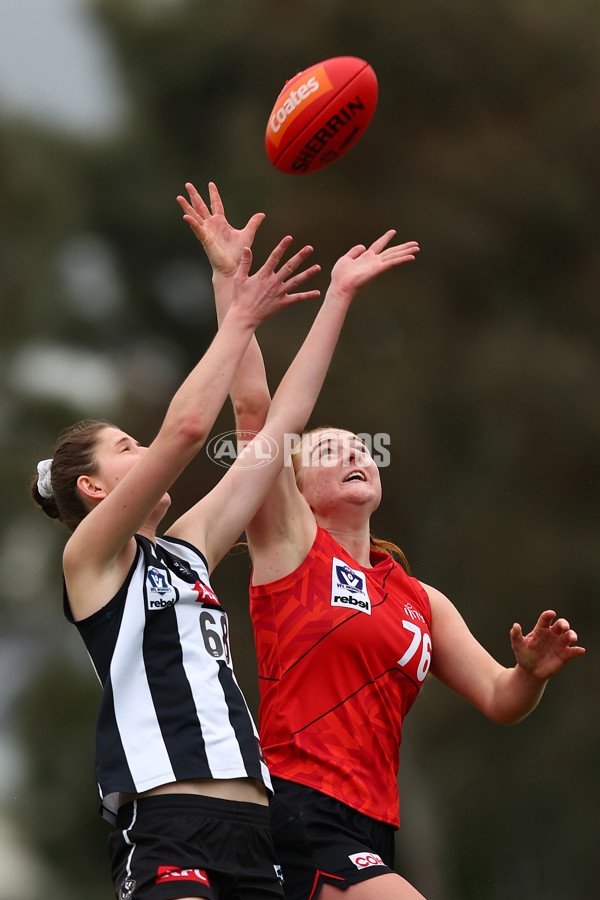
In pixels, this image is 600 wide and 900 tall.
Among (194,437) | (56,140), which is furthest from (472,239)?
(194,437)

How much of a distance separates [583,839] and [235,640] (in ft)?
8.66

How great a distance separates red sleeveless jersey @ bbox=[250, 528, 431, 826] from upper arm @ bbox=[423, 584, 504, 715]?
0.18 metres

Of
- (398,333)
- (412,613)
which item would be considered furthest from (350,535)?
(398,333)

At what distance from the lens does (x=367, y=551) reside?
344 centimetres

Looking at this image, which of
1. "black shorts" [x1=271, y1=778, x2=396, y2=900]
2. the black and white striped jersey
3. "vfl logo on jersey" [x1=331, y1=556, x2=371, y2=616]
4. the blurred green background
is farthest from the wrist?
the blurred green background

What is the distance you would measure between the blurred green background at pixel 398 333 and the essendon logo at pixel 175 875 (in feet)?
14.0

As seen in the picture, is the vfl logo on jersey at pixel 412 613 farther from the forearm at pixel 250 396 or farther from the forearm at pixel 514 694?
the forearm at pixel 250 396

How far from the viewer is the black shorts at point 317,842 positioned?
2.71 m

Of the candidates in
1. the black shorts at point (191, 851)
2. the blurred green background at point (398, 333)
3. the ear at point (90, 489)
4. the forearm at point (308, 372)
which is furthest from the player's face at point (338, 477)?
the blurred green background at point (398, 333)

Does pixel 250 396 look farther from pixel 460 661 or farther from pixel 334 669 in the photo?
pixel 460 661

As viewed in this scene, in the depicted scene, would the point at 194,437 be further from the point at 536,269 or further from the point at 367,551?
the point at 536,269

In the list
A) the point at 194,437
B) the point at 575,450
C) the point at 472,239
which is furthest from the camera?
the point at 472,239

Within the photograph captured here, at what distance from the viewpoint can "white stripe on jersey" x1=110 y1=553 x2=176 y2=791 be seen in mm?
2289

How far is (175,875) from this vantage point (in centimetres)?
218
